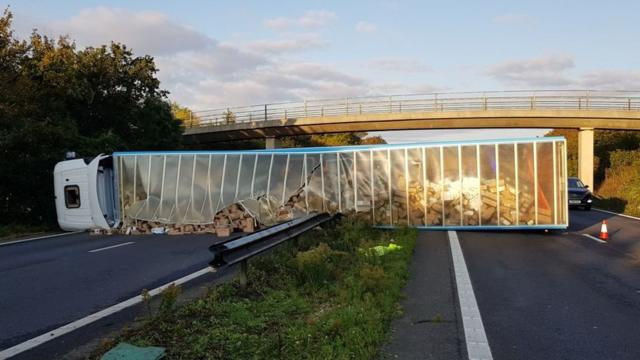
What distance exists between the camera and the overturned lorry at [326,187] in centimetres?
1598

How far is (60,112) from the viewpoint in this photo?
1172 inches

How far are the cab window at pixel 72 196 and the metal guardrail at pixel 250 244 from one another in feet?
36.6

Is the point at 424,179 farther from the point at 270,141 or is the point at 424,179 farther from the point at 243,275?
the point at 270,141

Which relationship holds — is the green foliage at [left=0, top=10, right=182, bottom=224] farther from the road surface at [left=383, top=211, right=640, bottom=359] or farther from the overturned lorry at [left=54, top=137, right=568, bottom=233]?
the road surface at [left=383, top=211, right=640, bottom=359]

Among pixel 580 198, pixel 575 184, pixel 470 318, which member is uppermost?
pixel 470 318

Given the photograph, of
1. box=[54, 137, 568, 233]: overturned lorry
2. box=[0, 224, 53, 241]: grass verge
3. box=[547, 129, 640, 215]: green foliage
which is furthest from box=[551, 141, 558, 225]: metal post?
box=[0, 224, 53, 241]: grass verge

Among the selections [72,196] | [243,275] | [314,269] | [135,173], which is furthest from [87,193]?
[314,269]

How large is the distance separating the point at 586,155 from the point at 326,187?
31350 mm

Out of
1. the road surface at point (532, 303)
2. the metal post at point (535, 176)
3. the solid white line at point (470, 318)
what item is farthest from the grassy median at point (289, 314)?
the metal post at point (535, 176)

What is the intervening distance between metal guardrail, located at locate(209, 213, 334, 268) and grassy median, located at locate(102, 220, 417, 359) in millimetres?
369

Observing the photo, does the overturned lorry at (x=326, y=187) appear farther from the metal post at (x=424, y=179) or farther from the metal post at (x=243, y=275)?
the metal post at (x=243, y=275)

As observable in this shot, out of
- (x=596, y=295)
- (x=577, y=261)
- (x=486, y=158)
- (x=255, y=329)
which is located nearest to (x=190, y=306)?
(x=255, y=329)

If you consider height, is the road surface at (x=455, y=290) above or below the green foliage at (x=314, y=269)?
below

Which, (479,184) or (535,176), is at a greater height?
(535,176)
